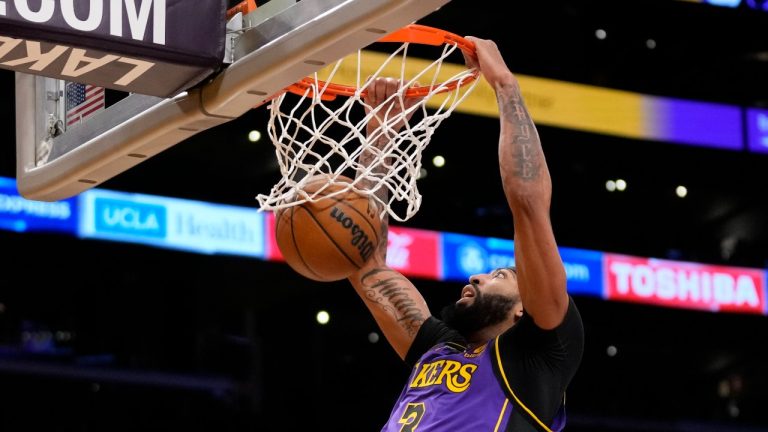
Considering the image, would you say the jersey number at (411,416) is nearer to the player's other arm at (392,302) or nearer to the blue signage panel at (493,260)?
the player's other arm at (392,302)

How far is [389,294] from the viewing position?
151 inches

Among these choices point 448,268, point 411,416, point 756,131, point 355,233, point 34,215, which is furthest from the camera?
point 756,131

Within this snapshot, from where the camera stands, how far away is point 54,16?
282 centimetres

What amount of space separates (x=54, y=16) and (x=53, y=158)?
612 mm

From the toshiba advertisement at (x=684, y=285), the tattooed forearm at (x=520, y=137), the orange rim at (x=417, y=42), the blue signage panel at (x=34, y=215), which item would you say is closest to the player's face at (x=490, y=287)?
the tattooed forearm at (x=520, y=137)

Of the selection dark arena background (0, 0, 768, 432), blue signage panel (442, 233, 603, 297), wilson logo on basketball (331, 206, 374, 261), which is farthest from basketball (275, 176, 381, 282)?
blue signage panel (442, 233, 603, 297)

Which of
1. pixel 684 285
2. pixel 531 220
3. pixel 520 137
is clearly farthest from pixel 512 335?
pixel 684 285

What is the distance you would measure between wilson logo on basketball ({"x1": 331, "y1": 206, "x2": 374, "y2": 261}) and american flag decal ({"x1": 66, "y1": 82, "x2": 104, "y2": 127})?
0.64 m

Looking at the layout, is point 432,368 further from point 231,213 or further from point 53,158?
point 231,213

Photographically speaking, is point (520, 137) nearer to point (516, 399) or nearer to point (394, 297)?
Result: point (516, 399)

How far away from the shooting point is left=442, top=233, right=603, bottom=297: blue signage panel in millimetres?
10023

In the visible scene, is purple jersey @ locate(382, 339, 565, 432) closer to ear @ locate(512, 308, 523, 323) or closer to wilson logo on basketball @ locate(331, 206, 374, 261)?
ear @ locate(512, 308, 523, 323)

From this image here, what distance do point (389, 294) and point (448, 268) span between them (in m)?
6.16

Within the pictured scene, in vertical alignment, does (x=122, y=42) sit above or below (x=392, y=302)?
above
